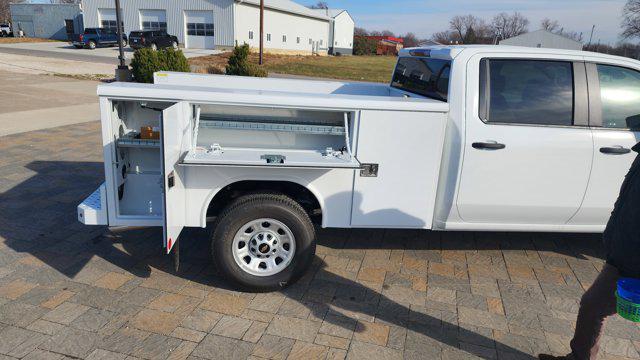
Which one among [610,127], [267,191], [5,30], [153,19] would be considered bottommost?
[267,191]

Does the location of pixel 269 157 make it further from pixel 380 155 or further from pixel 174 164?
pixel 380 155

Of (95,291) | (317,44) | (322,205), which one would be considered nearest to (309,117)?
(322,205)

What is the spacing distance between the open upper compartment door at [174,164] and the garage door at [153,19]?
140 feet

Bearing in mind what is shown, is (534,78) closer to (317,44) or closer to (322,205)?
(322,205)

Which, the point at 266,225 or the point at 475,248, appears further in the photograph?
the point at 475,248

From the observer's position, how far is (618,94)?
388cm

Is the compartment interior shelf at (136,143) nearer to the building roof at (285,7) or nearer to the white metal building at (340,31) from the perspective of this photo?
the building roof at (285,7)

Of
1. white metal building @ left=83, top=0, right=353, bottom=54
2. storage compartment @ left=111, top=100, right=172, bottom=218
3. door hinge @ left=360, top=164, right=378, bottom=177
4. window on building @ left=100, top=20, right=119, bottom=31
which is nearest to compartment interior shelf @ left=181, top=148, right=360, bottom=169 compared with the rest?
door hinge @ left=360, top=164, right=378, bottom=177

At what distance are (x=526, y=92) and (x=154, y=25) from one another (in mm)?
44144

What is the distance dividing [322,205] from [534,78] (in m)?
2.06

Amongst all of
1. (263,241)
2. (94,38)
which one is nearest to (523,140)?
(263,241)

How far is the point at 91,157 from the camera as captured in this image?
735 cm

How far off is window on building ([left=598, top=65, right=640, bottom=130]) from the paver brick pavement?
143 centimetres

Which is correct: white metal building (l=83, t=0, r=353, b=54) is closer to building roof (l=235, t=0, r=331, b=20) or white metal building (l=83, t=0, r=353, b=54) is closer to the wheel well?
building roof (l=235, t=0, r=331, b=20)
